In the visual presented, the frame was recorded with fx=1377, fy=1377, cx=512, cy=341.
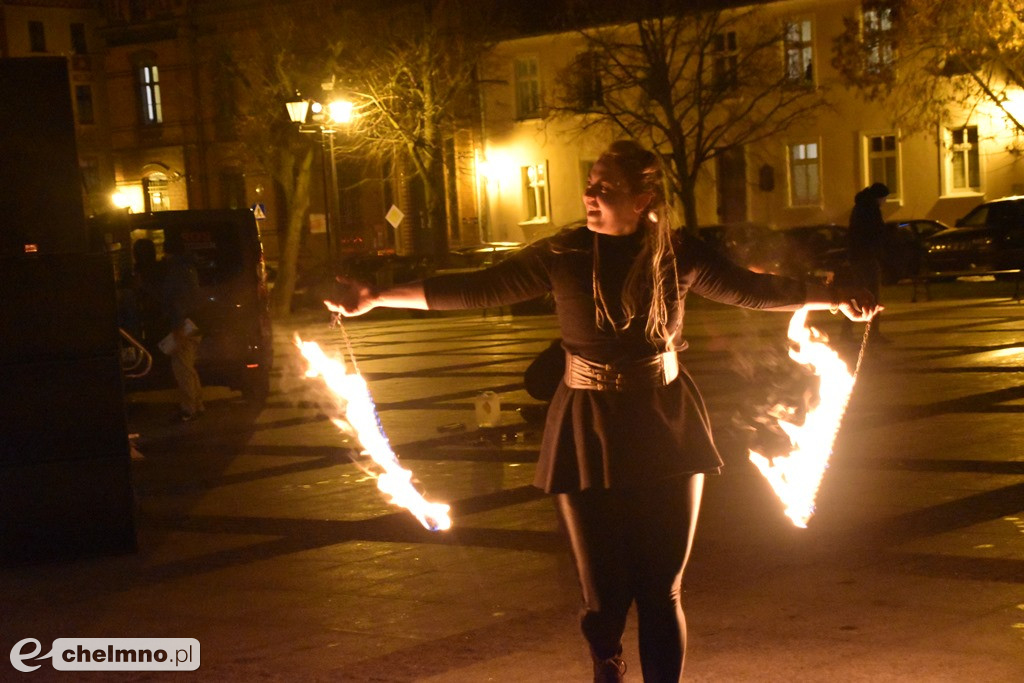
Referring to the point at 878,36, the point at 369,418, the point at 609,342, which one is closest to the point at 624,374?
the point at 609,342

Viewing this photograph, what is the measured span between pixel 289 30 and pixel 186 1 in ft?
69.0

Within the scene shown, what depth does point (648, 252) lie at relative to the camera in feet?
14.8

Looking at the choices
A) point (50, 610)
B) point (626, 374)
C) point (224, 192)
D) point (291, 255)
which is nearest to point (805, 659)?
point (626, 374)

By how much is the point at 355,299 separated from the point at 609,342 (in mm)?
932

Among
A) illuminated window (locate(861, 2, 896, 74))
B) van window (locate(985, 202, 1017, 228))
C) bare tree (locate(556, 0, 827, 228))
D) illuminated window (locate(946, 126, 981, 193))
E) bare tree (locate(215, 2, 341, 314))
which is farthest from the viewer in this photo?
illuminated window (locate(946, 126, 981, 193))

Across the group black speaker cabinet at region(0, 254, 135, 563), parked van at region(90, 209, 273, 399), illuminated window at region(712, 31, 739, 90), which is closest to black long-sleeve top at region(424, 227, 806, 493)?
black speaker cabinet at region(0, 254, 135, 563)

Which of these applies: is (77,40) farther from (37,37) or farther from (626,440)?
(626,440)

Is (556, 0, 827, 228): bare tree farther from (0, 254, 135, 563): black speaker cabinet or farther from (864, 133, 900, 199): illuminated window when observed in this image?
(0, 254, 135, 563): black speaker cabinet

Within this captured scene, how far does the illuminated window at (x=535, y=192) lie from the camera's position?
Result: 164ft

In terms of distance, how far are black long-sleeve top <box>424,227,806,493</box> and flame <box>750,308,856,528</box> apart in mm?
1118

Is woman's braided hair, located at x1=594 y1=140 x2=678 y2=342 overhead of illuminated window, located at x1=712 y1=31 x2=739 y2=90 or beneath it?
beneath

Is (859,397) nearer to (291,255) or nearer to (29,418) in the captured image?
(29,418)

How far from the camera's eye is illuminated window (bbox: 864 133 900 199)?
4341 cm

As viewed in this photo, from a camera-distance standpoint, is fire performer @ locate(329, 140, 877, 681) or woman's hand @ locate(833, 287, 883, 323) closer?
fire performer @ locate(329, 140, 877, 681)
